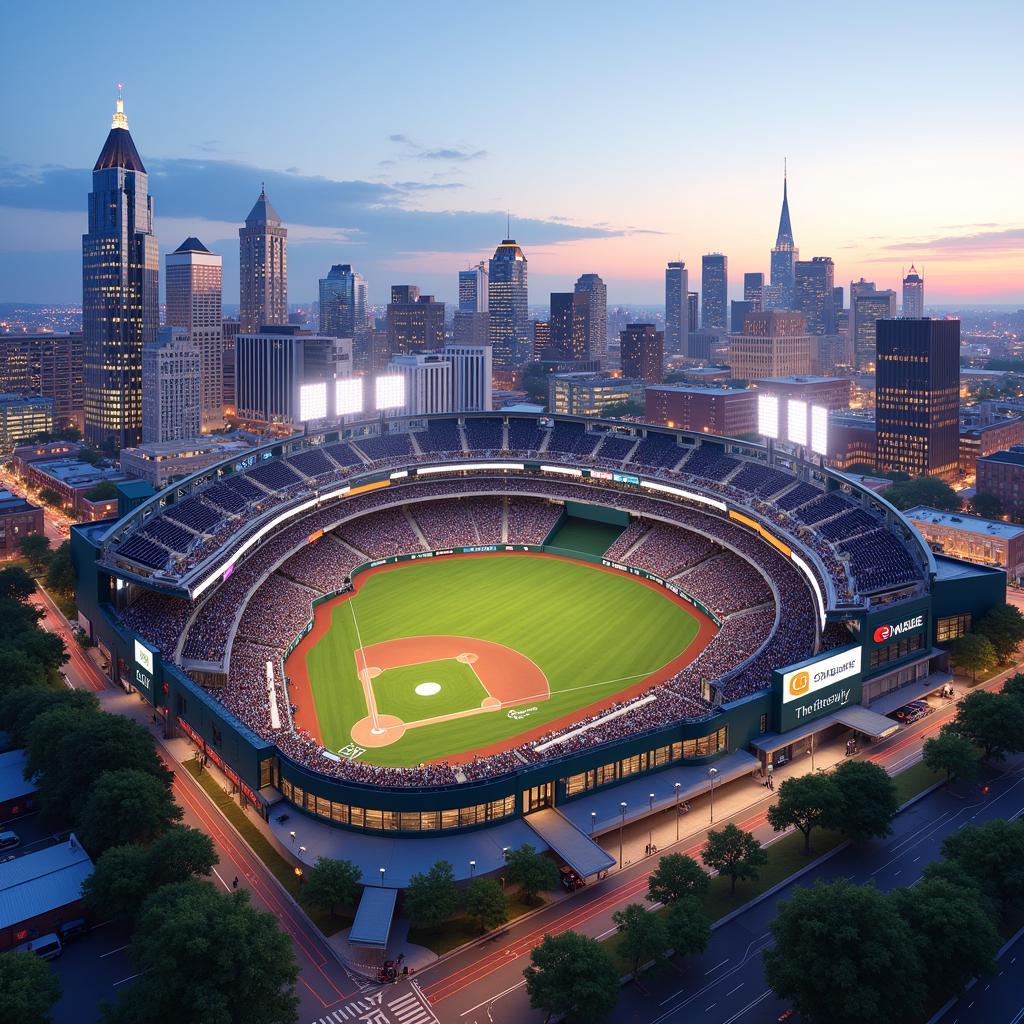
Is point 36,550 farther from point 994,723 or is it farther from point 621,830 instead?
point 994,723

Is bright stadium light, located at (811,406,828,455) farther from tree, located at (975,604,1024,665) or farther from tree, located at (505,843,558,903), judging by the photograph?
tree, located at (505,843,558,903)

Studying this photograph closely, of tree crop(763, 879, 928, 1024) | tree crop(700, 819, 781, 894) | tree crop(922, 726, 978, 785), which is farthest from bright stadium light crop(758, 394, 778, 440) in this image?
tree crop(763, 879, 928, 1024)

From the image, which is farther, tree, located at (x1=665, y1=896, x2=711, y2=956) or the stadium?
the stadium

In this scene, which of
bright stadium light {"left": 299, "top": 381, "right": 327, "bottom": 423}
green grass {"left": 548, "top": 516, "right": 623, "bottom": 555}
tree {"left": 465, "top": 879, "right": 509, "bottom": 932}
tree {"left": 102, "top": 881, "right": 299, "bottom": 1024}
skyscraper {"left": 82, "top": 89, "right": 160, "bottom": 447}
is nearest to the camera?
tree {"left": 102, "top": 881, "right": 299, "bottom": 1024}

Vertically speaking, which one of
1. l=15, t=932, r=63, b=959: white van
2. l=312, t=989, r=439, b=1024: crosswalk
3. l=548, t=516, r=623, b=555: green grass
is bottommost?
l=312, t=989, r=439, b=1024: crosswalk

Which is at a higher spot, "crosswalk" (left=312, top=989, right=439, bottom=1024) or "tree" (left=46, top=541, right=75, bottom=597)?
"tree" (left=46, top=541, right=75, bottom=597)

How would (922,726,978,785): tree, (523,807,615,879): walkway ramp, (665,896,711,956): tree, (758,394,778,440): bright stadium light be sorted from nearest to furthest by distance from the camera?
(665,896,711,956): tree → (523,807,615,879): walkway ramp → (922,726,978,785): tree → (758,394,778,440): bright stadium light
